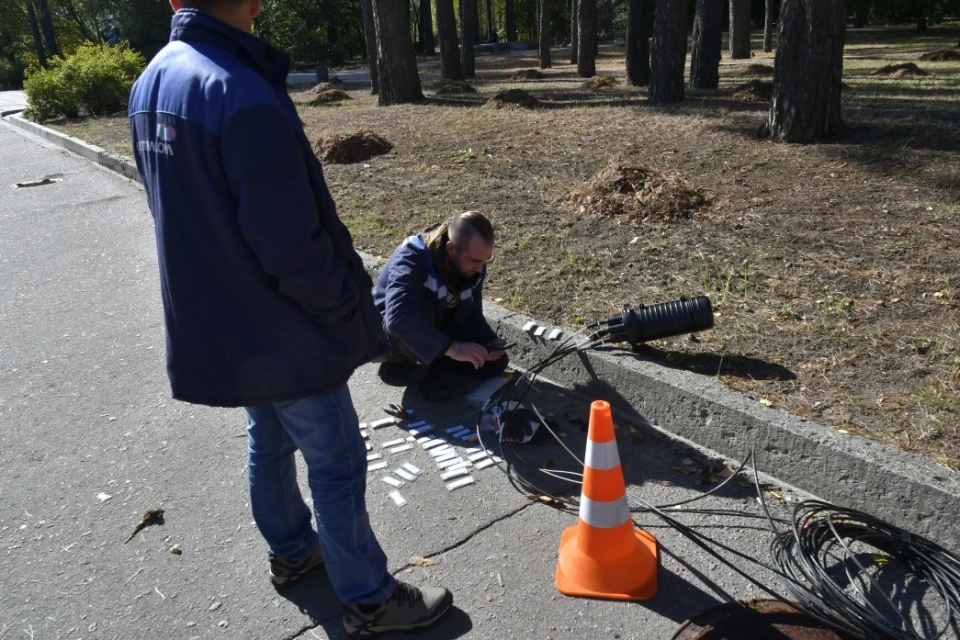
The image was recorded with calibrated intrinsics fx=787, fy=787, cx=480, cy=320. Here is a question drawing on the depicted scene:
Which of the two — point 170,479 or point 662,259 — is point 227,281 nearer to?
point 170,479

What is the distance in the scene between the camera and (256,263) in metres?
2.24

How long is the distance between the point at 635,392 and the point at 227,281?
2.32 meters

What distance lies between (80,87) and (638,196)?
17170 mm

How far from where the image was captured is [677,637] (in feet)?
8.46

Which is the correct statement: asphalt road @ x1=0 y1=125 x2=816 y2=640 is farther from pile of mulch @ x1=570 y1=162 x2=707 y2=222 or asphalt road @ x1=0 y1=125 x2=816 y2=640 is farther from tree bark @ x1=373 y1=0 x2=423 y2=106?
tree bark @ x1=373 y1=0 x2=423 y2=106

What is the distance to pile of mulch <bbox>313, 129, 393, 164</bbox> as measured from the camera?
32.2 ft

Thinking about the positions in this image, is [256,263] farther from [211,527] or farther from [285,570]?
[211,527]

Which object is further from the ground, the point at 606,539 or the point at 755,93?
the point at 755,93

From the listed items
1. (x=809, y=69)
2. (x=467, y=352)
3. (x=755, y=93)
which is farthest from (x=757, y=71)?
(x=467, y=352)

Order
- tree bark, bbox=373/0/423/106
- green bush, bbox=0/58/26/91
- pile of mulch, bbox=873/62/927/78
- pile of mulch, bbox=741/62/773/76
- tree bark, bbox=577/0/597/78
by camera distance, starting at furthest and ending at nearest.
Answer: green bush, bbox=0/58/26/91 → tree bark, bbox=577/0/597/78 → pile of mulch, bbox=741/62/773/76 → tree bark, bbox=373/0/423/106 → pile of mulch, bbox=873/62/927/78

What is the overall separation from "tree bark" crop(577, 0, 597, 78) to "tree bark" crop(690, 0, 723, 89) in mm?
4672

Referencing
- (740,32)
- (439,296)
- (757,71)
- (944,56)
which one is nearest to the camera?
(439,296)

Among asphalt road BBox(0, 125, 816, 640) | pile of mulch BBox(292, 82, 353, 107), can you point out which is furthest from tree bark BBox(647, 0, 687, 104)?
asphalt road BBox(0, 125, 816, 640)

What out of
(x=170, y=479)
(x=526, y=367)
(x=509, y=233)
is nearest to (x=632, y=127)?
(x=509, y=233)
